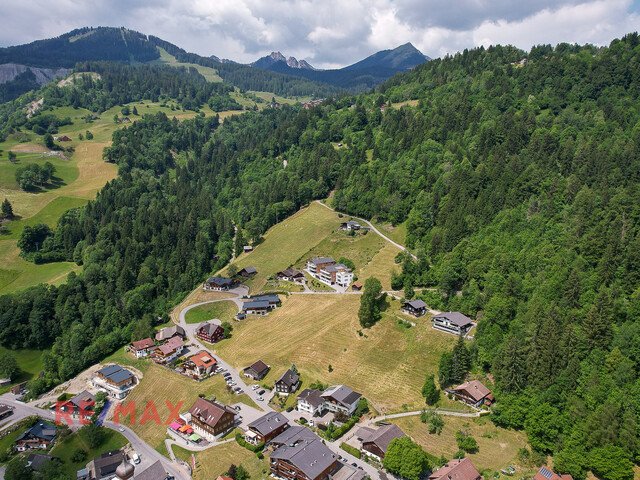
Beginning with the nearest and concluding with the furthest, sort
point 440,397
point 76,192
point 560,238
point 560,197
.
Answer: point 440,397, point 560,238, point 560,197, point 76,192

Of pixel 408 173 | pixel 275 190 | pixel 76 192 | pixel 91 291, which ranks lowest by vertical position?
pixel 91 291

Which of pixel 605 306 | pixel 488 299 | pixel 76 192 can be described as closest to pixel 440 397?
pixel 488 299

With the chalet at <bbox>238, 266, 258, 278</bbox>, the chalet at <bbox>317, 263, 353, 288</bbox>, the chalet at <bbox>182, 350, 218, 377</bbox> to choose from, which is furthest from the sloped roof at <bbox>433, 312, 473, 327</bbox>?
the chalet at <bbox>238, 266, 258, 278</bbox>

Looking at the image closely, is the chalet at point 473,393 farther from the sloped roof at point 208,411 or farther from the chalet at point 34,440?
the chalet at point 34,440

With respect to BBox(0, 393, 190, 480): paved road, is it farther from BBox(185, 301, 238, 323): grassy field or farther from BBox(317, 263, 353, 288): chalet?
BBox(317, 263, 353, 288): chalet

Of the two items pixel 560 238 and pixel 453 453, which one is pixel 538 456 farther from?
pixel 560 238

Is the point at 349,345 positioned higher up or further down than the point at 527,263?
further down

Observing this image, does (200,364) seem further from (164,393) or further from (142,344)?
(142,344)

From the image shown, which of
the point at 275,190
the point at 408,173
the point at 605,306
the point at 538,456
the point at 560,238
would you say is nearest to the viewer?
the point at 538,456
